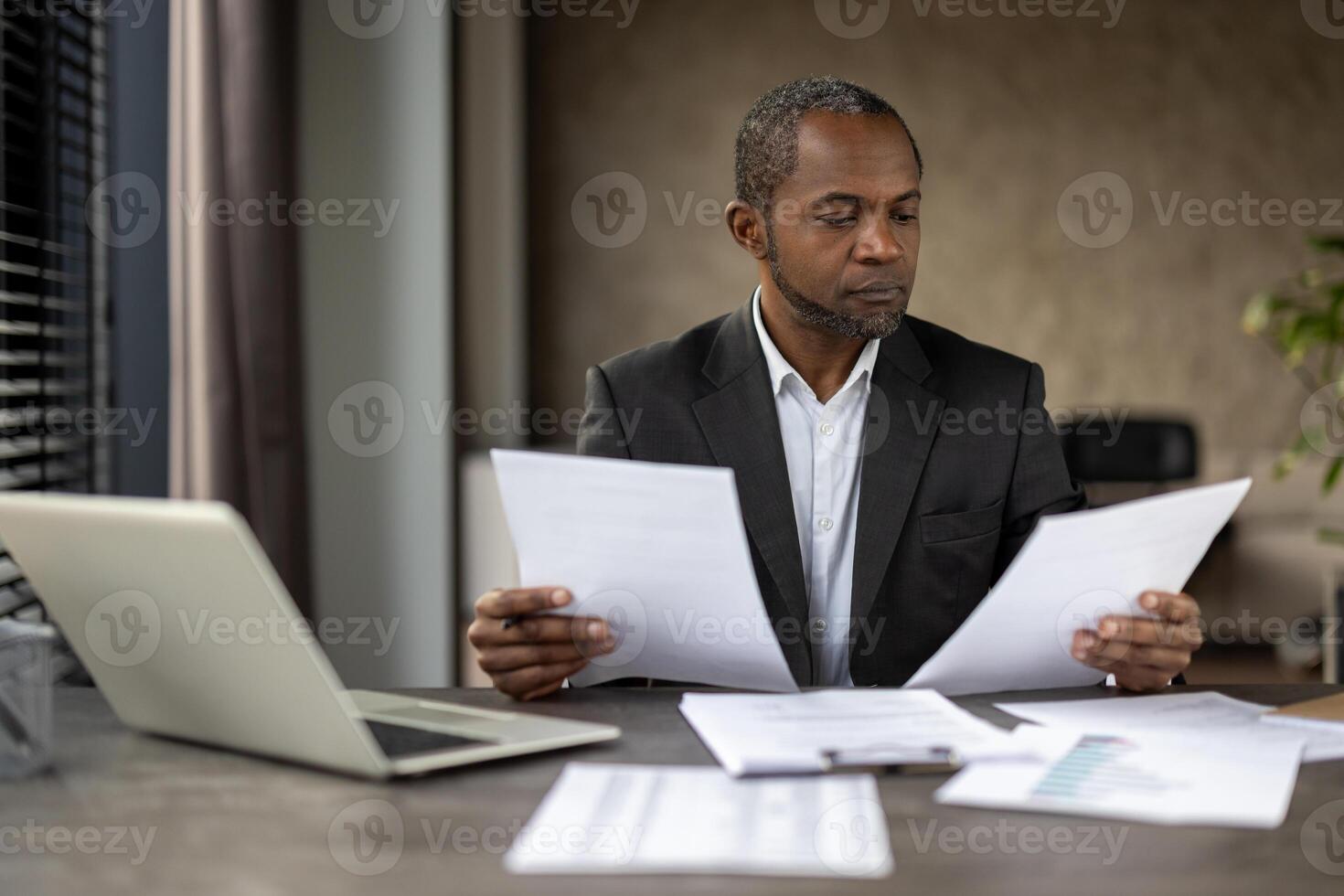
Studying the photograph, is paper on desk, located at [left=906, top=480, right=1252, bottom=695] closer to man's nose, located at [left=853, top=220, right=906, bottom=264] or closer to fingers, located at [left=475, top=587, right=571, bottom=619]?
fingers, located at [left=475, top=587, right=571, bottom=619]

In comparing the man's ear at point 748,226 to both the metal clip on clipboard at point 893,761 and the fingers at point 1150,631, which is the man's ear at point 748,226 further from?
the metal clip on clipboard at point 893,761

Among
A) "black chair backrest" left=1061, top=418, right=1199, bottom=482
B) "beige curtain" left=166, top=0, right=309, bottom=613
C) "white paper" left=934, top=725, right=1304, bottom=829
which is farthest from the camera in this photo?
"black chair backrest" left=1061, top=418, right=1199, bottom=482

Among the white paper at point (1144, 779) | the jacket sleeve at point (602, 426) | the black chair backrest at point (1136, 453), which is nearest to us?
the white paper at point (1144, 779)

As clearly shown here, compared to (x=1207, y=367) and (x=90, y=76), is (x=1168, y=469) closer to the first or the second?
(x=1207, y=367)

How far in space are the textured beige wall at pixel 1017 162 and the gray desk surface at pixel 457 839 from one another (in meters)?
3.82

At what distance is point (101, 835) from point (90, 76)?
1.84 metres

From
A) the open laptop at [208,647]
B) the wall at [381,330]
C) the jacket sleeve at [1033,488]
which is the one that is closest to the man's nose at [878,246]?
the jacket sleeve at [1033,488]

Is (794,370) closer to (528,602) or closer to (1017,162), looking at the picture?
(528,602)

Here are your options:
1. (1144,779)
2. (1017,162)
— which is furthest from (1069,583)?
(1017,162)

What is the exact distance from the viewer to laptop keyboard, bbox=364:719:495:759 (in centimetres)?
91

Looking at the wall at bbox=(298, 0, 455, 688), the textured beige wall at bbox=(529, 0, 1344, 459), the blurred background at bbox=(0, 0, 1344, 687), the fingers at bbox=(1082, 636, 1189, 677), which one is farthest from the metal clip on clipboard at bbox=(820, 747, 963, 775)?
the textured beige wall at bbox=(529, 0, 1344, 459)

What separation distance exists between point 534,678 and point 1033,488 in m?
0.73

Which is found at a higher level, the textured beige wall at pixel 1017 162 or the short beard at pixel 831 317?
the textured beige wall at pixel 1017 162

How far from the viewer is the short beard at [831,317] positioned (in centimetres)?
155
